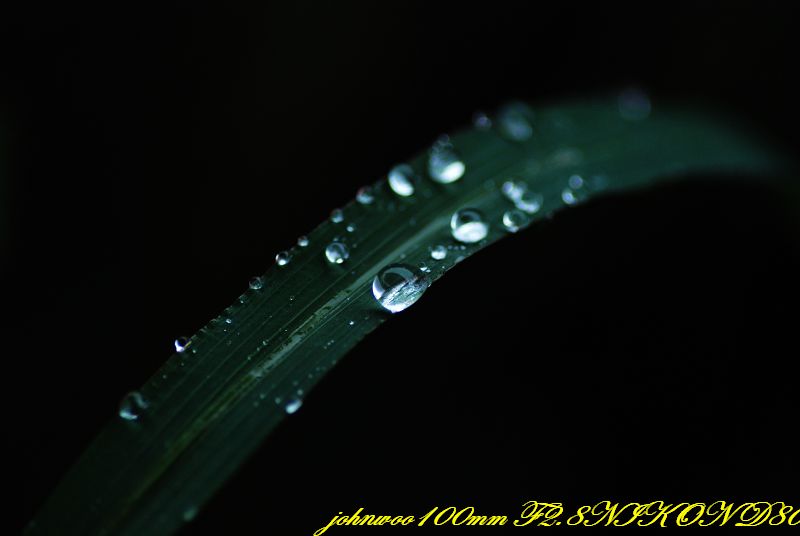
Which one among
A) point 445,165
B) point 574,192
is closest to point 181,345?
point 445,165

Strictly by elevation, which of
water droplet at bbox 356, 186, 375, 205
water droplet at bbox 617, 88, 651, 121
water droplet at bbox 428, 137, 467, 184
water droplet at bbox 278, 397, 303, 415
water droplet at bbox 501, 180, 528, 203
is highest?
water droplet at bbox 617, 88, 651, 121

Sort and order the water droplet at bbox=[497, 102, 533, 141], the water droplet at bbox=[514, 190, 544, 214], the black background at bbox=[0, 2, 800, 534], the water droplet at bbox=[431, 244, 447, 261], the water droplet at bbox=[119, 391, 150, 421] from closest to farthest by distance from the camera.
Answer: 1. the water droplet at bbox=[119, 391, 150, 421]
2. the water droplet at bbox=[431, 244, 447, 261]
3. the water droplet at bbox=[514, 190, 544, 214]
4. the water droplet at bbox=[497, 102, 533, 141]
5. the black background at bbox=[0, 2, 800, 534]

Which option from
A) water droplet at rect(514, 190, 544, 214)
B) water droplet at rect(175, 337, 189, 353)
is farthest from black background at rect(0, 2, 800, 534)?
water droplet at rect(175, 337, 189, 353)

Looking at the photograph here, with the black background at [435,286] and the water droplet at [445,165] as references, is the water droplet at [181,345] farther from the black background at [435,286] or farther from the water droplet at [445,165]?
the black background at [435,286]

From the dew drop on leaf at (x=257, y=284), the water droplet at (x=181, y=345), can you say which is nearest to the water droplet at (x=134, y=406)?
the water droplet at (x=181, y=345)

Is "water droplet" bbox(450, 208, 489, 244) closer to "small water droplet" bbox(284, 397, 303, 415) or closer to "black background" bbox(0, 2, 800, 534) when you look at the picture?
"small water droplet" bbox(284, 397, 303, 415)

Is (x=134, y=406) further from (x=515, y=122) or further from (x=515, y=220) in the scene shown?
(x=515, y=122)

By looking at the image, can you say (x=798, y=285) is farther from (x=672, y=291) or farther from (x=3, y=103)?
(x=3, y=103)

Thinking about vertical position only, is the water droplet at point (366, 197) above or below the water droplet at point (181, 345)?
above
